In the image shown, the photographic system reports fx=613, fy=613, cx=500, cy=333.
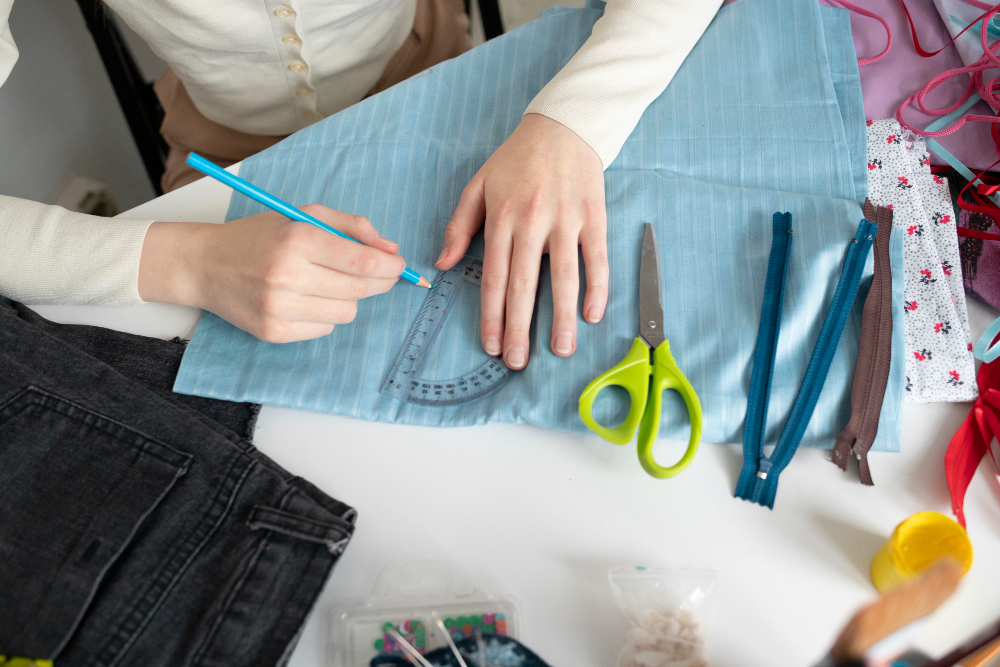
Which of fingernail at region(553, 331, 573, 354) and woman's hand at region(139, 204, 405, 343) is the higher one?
woman's hand at region(139, 204, 405, 343)

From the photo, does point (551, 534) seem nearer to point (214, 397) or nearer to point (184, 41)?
point (214, 397)

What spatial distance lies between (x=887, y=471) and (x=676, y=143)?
0.42m

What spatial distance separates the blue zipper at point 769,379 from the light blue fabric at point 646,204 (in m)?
0.01

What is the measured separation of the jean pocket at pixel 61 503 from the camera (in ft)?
1.49

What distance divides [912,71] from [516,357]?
→ 0.66 metres

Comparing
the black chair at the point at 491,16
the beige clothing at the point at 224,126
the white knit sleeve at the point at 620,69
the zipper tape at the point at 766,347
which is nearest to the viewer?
the zipper tape at the point at 766,347

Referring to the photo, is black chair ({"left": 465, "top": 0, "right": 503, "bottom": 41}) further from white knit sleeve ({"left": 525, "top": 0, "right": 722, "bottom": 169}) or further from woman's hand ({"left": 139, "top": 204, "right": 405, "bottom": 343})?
woman's hand ({"left": 139, "top": 204, "right": 405, "bottom": 343})

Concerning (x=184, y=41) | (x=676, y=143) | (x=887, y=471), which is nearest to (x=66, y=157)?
(x=184, y=41)

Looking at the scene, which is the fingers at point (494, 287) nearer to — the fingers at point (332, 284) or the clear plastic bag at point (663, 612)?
the fingers at point (332, 284)

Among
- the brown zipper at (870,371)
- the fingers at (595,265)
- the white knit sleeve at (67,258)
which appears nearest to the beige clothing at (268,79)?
the white knit sleeve at (67,258)

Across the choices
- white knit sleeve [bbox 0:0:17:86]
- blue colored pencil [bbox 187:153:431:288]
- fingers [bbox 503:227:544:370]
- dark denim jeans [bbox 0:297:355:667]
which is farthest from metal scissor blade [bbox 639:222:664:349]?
white knit sleeve [bbox 0:0:17:86]

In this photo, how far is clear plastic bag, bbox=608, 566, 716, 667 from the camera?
474 mm

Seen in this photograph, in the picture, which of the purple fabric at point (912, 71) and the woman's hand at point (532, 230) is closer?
the woman's hand at point (532, 230)

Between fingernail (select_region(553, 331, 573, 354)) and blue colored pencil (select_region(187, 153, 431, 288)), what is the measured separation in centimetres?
15
